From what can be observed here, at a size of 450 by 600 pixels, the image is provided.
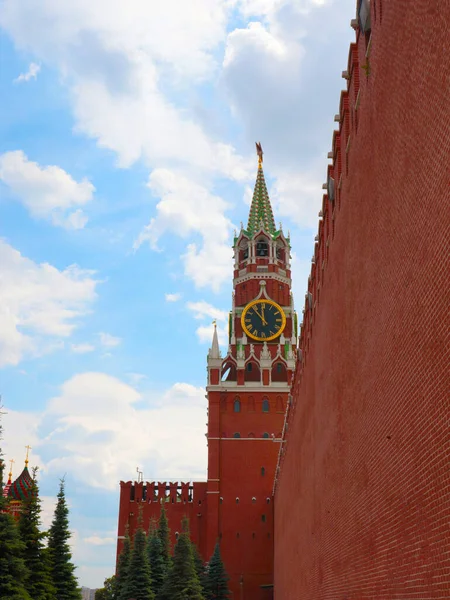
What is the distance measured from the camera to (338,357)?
12.8 m

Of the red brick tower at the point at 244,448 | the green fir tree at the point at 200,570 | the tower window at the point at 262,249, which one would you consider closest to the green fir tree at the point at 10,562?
the green fir tree at the point at 200,570

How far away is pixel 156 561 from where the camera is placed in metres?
46.2

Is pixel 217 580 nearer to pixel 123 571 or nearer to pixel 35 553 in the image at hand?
pixel 123 571

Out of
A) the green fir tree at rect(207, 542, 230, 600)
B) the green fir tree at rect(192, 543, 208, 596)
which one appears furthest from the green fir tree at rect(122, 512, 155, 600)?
the green fir tree at rect(207, 542, 230, 600)

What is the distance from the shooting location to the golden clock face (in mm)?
62219

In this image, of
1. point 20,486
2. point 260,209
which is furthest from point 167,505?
point 260,209

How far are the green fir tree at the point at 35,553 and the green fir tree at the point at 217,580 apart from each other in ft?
78.5

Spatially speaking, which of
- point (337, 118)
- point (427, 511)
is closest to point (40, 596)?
point (337, 118)

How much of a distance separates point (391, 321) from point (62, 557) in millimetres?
25803

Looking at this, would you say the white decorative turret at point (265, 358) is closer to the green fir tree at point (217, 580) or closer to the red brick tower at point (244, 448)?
the red brick tower at point (244, 448)

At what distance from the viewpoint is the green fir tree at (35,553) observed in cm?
2584

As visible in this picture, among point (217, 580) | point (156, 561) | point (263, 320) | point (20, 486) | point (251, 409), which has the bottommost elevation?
point (217, 580)

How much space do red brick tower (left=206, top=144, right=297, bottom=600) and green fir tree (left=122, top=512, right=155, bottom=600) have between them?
1319 centimetres

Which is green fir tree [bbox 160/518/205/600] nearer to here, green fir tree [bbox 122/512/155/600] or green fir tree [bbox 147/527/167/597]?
green fir tree [bbox 122/512/155/600]
